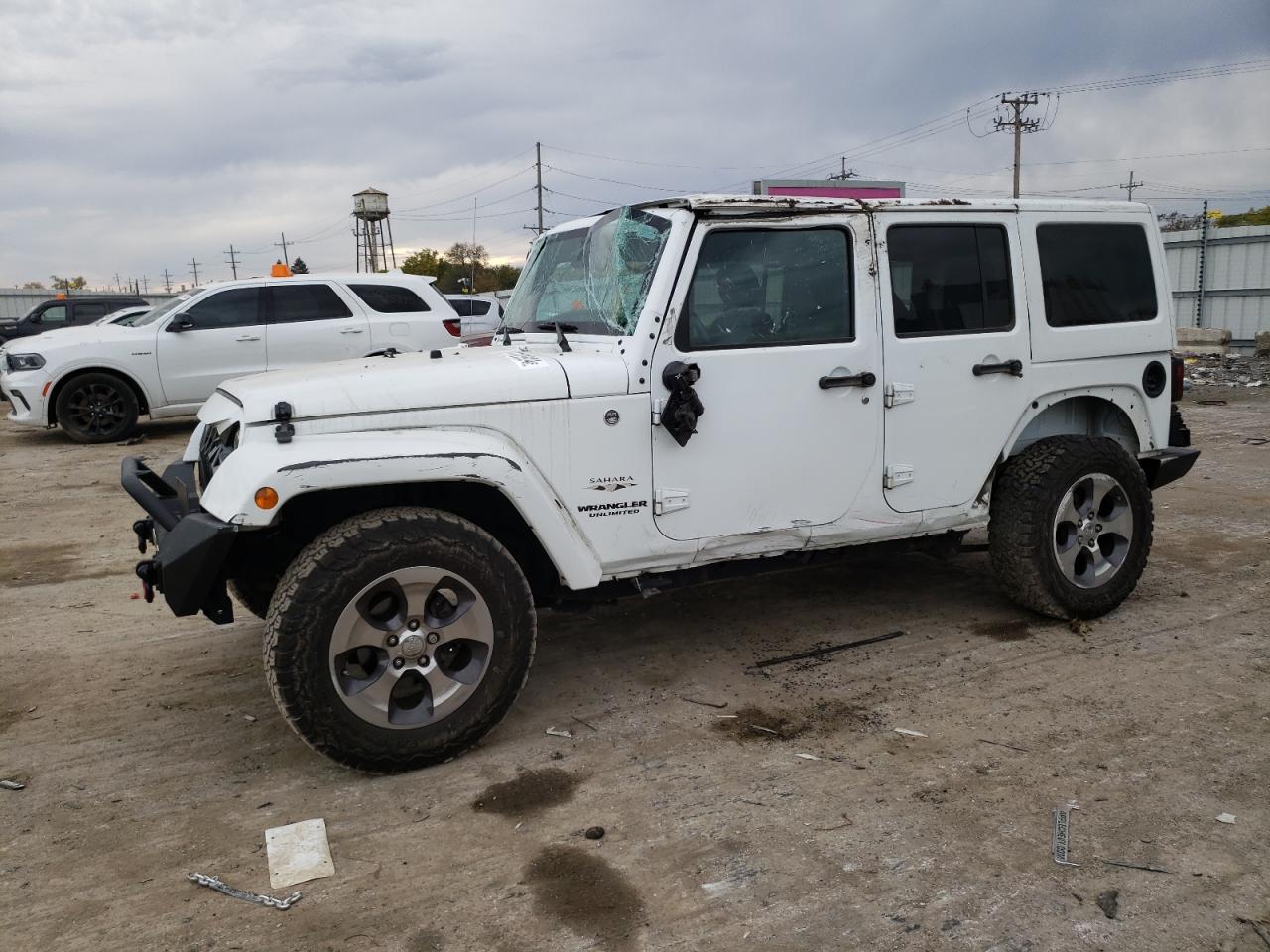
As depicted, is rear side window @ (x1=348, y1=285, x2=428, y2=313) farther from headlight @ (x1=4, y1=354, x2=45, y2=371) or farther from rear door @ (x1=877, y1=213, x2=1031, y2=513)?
rear door @ (x1=877, y1=213, x2=1031, y2=513)

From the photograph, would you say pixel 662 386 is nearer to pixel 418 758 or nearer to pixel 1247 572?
pixel 418 758

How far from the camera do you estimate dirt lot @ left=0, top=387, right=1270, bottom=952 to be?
2.62m

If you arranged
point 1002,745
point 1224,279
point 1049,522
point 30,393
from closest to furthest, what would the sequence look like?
point 1002,745
point 1049,522
point 30,393
point 1224,279

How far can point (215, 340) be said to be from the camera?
10.7 metres

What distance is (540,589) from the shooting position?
3.97m

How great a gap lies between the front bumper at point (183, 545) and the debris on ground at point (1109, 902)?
9.23ft

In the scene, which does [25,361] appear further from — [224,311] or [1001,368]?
[1001,368]

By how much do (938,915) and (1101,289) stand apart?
10.8ft

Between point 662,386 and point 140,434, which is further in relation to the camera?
point 140,434

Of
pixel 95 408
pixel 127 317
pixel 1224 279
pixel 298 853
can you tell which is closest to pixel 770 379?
pixel 298 853

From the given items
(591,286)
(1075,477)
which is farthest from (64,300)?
(1075,477)

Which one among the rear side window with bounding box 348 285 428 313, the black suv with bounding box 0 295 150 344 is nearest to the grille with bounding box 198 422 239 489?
the rear side window with bounding box 348 285 428 313

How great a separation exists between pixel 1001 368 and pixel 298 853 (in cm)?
347

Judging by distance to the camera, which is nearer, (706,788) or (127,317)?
(706,788)
